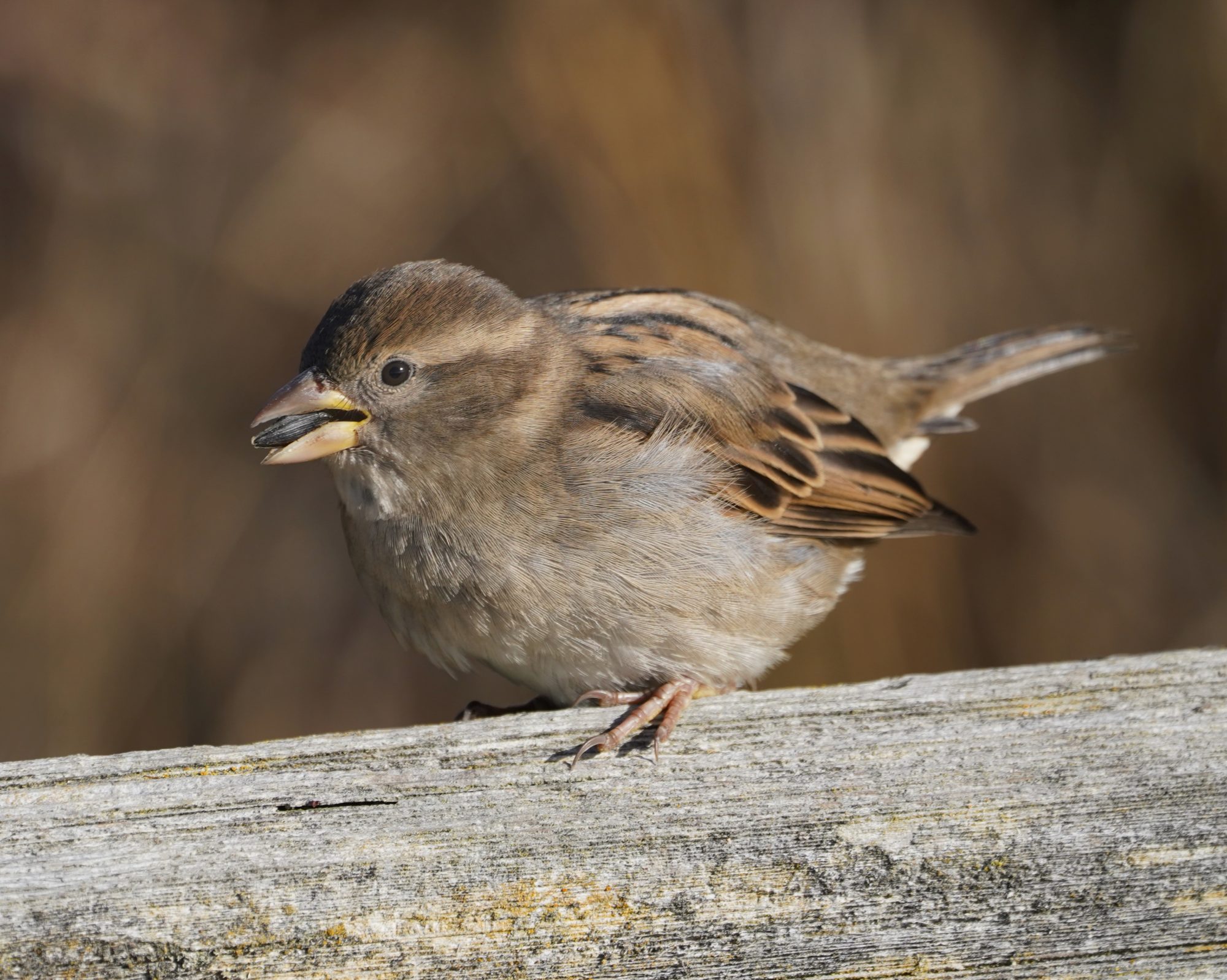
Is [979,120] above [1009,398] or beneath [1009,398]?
above

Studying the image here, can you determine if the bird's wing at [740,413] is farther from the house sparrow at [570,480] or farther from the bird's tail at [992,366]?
the bird's tail at [992,366]

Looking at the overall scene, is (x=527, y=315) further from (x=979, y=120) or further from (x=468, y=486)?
(x=979, y=120)

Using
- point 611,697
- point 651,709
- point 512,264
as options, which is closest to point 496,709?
point 611,697

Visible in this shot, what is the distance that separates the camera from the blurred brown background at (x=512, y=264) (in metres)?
3.91

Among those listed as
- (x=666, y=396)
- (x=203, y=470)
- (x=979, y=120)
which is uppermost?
(x=979, y=120)

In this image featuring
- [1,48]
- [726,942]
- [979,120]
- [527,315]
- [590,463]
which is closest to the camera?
[726,942]

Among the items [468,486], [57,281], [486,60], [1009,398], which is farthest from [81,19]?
[1009,398]

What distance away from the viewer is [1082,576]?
415cm

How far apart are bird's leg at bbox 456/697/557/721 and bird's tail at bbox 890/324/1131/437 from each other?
124 cm

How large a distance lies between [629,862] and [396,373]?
1155mm

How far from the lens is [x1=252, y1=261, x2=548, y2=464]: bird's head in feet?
7.59

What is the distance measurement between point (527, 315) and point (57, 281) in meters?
2.05

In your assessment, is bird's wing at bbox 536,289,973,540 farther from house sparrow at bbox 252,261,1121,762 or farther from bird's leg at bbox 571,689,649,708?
bird's leg at bbox 571,689,649,708

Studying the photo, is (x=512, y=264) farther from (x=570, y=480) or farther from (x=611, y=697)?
(x=611, y=697)
